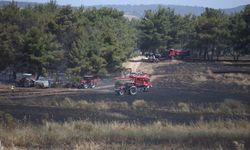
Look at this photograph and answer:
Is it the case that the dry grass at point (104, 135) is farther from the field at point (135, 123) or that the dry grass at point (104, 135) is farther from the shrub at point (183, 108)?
the shrub at point (183, 108)

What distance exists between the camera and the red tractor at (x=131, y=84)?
4438 cm

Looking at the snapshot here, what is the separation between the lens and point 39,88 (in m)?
53.3

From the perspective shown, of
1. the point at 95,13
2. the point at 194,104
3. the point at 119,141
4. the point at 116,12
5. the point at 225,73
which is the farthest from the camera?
the point at 116,12

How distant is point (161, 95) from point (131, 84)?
11.7 ft

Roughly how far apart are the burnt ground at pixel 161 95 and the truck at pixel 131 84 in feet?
3.12

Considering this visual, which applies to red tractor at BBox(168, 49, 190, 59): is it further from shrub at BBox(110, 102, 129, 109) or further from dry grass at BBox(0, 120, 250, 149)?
dry grass at BBox(0, 120, 250, 149)

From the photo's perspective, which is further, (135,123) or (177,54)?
(177,54)

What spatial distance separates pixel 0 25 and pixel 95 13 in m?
28.3

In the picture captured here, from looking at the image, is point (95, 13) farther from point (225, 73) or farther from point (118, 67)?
point (225, 73)

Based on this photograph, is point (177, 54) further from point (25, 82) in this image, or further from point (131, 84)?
point (131, 84)

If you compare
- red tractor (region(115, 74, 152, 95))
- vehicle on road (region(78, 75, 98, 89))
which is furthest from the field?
vehicle on road (region(78, 75, 98, 89))

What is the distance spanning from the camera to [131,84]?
148ft

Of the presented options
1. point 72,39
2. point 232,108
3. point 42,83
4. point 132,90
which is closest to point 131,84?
point 132,90

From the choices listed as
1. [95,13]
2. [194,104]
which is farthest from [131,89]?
[95,13]
